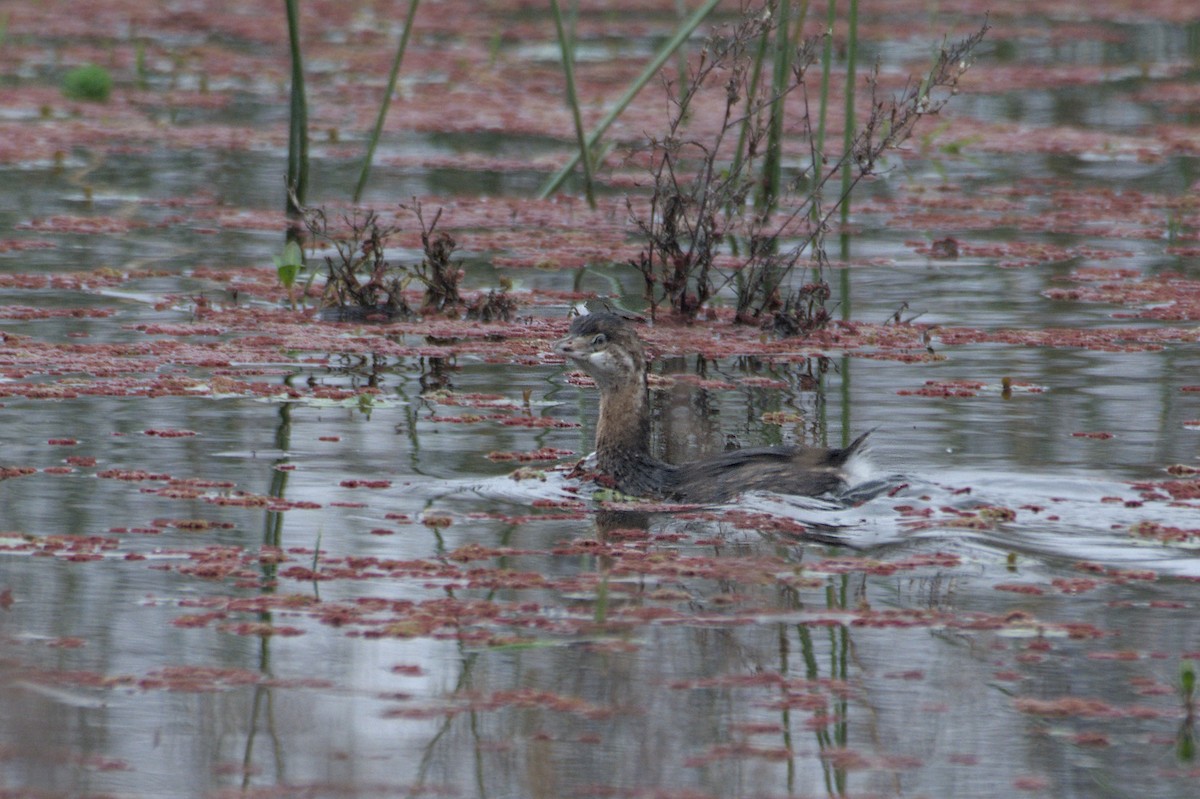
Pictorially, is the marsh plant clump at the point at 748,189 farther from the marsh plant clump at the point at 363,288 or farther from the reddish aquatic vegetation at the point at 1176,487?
the reddish aquatic vegetation at the point at 1176,487

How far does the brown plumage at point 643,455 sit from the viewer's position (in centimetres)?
769

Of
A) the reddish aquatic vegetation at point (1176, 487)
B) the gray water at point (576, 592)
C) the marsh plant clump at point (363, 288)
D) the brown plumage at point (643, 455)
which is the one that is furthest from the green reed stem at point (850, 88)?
the reddish aquatic vegetation at point (1176, 487)

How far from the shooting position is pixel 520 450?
328 inches

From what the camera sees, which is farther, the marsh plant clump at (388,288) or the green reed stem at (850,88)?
the green reed stem at (850,88)

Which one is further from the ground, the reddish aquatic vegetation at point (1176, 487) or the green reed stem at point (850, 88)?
the green reed stem at point (850, 88)

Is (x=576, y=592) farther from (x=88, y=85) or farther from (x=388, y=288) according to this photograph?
(x=88, y=85)

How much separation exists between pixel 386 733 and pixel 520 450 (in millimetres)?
3416

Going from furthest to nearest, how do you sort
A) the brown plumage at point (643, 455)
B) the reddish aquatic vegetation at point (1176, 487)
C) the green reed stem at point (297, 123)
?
1. the green reed stem at point (297, 123)
2. the brown plumage at point (643, 455)
3. the reddish aquatic vegetation at point (1176, 487)

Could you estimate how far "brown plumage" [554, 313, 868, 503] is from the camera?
7.69 meters

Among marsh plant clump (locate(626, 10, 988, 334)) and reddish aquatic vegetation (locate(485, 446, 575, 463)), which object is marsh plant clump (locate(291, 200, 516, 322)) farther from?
reddish aquatic vegetation (locate(485, 446, 575, 463))

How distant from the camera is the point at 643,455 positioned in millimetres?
8227

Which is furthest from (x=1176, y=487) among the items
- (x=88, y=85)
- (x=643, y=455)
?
(x=88, y=85)

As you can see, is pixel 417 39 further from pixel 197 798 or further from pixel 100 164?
pixel 197 798

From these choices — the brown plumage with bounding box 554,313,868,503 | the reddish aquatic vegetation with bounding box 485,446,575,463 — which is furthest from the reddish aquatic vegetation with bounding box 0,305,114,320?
the brown plumage with bounding box 554,313,868,503
